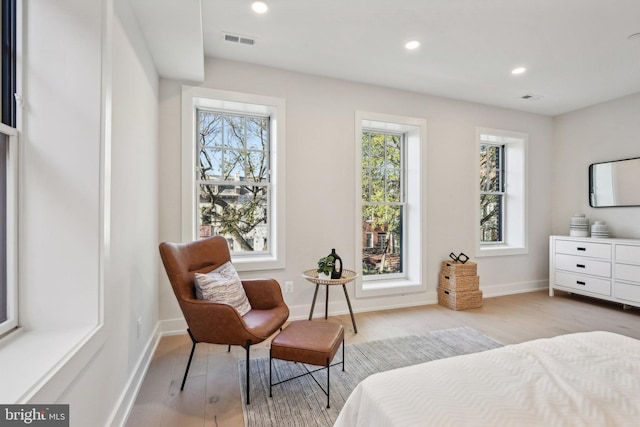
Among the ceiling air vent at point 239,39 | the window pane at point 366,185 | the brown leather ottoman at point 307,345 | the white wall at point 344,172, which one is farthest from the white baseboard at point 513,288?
the ceiling air vent at point 239,39

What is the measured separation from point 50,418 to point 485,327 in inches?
133

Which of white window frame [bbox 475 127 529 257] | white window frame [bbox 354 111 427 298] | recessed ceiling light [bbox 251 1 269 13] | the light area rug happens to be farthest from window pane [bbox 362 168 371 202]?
recessed ceiling light [bbox 251 1 269 13]

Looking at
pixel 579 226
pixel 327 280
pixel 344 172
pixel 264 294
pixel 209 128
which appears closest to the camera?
pixel 264 294

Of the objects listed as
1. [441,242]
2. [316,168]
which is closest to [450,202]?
[441,242]

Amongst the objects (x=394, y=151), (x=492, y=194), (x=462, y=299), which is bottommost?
(x=462, y=299)

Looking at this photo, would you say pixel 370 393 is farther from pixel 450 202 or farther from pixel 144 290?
pixel 450 202

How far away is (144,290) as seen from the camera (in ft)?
7.40

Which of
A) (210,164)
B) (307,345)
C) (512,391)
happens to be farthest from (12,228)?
(210,164)

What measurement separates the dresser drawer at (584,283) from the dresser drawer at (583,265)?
0.24ft

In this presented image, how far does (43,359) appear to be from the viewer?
1.05m

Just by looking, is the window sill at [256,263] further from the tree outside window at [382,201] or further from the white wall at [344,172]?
the tree outside window at [382,201]

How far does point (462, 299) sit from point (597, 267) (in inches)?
71.4

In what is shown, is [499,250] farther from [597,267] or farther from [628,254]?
[628,254]

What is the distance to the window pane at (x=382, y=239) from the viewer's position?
382 cm
